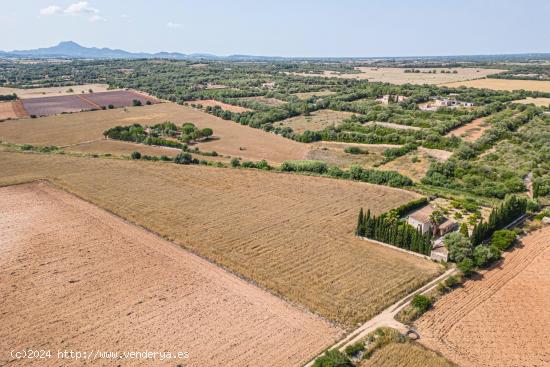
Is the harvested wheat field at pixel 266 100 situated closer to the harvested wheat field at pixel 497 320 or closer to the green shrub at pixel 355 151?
the green shrub at pixel 355 151

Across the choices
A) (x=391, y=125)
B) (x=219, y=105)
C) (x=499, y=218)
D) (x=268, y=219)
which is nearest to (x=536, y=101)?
(x=391, y=125)

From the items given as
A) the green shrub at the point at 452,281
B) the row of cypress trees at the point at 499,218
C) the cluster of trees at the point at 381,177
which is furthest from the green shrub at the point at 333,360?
the cluster of trees at the point at 381,177

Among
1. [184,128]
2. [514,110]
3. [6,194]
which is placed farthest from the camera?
[514,110]

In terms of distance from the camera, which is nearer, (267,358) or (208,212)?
(267,358)

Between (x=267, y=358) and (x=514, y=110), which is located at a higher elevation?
(x=514, y=110)

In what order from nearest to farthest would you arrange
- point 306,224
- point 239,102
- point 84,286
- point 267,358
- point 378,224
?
point 267,358 → point 84,286 → point 378,224 → point 306,224 → point 239,102

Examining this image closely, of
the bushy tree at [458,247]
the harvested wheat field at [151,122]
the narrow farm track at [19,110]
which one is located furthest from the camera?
the narrow farm track at [19,110]

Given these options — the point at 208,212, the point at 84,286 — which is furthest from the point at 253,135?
the point at 84,286

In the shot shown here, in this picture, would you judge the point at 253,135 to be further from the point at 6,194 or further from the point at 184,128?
the point at 6,194
